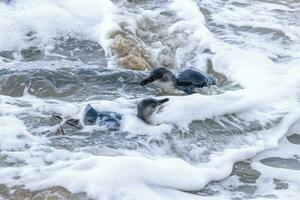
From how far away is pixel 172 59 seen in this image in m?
5.95

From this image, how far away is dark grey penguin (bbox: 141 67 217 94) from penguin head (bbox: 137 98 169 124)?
328 mm

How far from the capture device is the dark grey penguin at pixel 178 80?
16.5 ft

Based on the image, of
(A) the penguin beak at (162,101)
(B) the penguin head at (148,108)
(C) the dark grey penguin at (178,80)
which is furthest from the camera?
(C) the dark grey penguin at (178,80)

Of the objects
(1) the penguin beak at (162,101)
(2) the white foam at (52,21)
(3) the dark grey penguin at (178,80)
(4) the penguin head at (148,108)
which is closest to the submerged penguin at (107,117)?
(4) the penguin head at (148,108)

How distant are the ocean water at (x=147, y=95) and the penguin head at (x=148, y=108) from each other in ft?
0.18

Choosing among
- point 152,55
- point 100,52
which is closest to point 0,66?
point 100,52

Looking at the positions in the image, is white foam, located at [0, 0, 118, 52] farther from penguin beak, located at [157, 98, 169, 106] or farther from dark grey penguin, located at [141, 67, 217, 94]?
penguin beak, located at [157, 98, 169, 106]

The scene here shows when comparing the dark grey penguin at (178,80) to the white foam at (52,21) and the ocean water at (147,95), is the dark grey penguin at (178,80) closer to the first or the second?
the ocean water at (147,95)

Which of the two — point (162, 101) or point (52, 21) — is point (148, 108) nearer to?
point (162, 101)

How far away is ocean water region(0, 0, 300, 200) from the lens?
3.69 metres

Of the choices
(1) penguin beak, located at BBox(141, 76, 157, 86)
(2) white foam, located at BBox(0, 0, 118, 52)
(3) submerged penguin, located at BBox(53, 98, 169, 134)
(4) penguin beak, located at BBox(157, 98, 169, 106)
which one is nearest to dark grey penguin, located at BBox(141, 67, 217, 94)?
(1) penguin beak, located at BBox(141, 76, 157, 86)

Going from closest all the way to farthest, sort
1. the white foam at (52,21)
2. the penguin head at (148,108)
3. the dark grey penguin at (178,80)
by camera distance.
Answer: the penguin head at (148,108), the dark grey penguin at (178,80), the white foam at (52,21)

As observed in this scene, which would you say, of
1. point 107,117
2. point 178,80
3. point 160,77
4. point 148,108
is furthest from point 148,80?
point 107,117

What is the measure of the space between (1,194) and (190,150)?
1.37 meters
